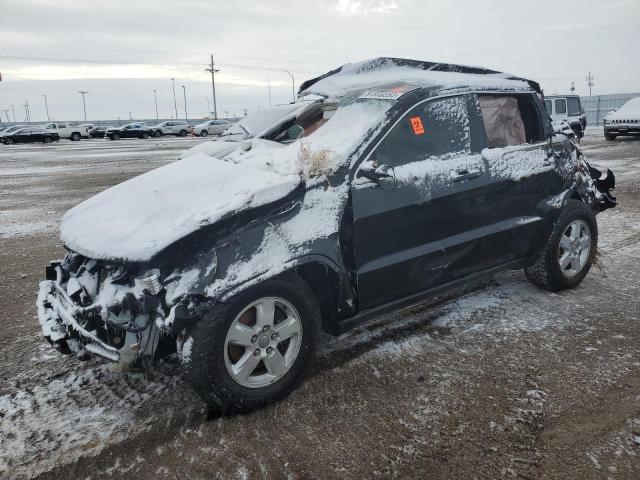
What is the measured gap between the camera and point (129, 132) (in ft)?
140

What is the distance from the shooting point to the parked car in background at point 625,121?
62.4 feet

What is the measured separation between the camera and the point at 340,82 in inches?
162

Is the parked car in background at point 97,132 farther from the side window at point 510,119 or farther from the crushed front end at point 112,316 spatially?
the crushed front end at point 112,316

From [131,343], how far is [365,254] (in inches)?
55.8

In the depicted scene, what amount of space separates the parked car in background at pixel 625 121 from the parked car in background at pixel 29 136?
37290mm

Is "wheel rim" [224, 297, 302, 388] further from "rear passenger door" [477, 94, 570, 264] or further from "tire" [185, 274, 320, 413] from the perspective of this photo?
"rear passenger door" [477, 94, 570, 264]

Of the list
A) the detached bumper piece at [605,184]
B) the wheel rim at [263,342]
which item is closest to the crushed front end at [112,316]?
the wheel rim at [263,342]

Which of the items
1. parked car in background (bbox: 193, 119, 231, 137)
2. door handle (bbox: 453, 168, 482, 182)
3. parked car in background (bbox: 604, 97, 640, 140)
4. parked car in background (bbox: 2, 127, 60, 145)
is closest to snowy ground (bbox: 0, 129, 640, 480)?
door handle (bbox: 453, 168, 482, 182)

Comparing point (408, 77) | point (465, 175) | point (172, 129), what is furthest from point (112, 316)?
point (172, 129)

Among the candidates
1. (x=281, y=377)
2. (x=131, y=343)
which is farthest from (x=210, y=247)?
(x=281, y=377)

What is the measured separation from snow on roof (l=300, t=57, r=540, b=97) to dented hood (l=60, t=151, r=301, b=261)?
1.12m

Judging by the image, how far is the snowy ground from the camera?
7.85 ft

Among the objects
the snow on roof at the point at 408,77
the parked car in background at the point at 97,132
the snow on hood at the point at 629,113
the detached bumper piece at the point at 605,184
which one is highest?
the parked car in background at the point at 97,132

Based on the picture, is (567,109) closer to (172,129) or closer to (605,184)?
(605,184)
